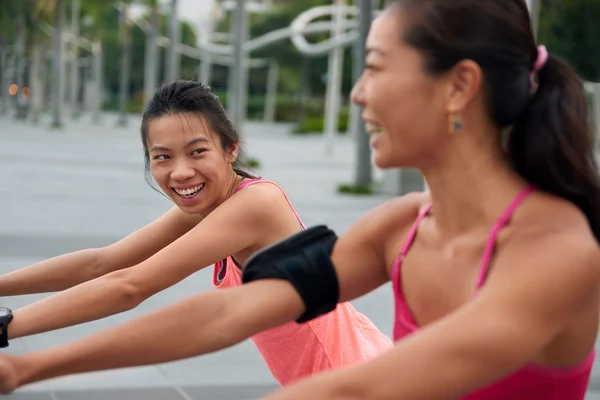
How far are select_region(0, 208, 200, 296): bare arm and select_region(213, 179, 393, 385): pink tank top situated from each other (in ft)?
0.71

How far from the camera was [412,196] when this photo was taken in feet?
5.73

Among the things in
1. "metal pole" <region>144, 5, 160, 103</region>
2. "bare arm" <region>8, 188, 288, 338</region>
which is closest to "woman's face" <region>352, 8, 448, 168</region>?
"bare arm" <region>8, 188, 288, 338</region>

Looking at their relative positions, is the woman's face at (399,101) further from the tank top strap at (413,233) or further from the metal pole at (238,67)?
the metal pole at (238,67)

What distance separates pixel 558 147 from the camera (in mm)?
1515

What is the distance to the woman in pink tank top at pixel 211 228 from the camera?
8.59 ft

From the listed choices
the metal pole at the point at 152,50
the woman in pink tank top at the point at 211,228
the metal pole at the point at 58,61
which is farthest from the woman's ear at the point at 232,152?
the metal pole at the point at 152,50

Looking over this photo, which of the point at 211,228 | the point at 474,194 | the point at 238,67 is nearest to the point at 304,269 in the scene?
the point at 474,194

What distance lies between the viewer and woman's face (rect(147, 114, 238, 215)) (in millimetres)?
2672

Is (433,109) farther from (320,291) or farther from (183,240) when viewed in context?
(183,240)

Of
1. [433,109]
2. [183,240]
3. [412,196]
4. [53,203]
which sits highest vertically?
[433,109]

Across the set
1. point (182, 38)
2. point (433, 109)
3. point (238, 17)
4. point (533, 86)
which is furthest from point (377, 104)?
point (182, 38)

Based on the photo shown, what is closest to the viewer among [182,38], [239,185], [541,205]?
[541,205]

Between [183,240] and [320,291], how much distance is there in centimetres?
85

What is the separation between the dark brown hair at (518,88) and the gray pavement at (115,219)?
11.4ft
